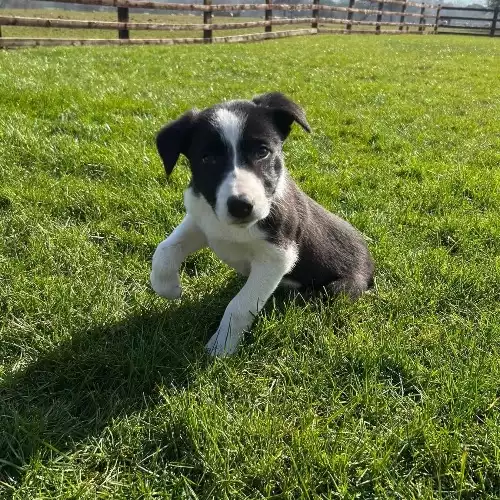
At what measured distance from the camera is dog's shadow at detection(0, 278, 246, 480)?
7.43ft

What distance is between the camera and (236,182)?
2697 millimetres

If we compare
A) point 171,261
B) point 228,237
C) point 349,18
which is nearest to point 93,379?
point 171,261

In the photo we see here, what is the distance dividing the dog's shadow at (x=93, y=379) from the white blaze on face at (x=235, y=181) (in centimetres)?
74

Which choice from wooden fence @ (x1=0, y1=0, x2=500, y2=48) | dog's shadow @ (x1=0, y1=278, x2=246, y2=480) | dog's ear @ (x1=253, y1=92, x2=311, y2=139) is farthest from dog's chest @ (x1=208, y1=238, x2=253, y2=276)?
wooden fence @ (x1=0, y1=0, x2=500, y2=48)

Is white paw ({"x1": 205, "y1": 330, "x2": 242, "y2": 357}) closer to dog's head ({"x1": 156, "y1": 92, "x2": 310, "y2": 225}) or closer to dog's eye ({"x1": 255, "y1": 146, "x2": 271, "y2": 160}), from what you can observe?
dog's head ({"x1": 156, "y1": 92, "x2": 310, "y2": 225})

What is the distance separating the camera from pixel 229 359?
2756 millimetres

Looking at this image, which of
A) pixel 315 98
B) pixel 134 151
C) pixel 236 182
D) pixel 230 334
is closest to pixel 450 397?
pixel 230 334

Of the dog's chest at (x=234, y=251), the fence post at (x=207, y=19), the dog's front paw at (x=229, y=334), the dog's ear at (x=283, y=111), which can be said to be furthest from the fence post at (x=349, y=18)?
the dog's front paw at (x=229, y=334)

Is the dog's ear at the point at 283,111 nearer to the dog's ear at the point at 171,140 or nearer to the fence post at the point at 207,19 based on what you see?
the dog's ear at the point at 171,140

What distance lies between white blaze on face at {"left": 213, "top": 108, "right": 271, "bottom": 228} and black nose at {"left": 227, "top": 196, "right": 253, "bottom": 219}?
0.07 feet

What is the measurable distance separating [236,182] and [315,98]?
23.7ft

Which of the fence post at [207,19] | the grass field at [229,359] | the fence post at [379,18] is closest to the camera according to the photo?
the grass field at [229,359]

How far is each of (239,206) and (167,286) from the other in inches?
32.9

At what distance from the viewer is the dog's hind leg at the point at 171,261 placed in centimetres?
317
